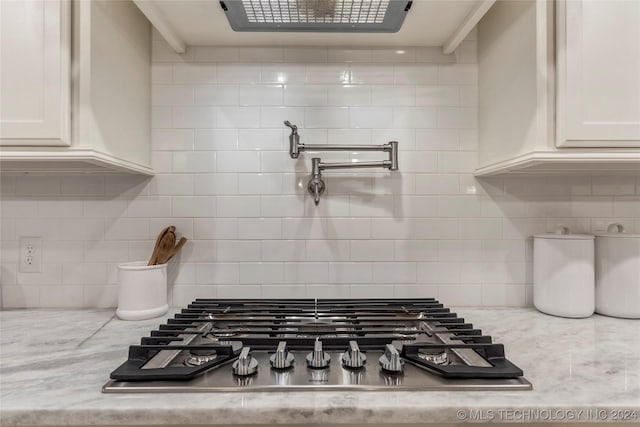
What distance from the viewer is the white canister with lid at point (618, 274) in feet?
3.90

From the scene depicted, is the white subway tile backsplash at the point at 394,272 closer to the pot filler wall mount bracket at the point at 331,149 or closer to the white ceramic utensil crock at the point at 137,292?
the pot filler wall mount bracket at the point at 331,149

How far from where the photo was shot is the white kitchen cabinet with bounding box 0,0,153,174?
97 cm

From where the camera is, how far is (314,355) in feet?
2.59

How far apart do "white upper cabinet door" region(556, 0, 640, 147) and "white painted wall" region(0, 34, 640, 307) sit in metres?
0.38

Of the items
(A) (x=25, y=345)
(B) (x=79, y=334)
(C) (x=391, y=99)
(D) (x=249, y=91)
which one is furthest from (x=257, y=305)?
(C) (x=391, y=99)

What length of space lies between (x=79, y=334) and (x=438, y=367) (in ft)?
3.15

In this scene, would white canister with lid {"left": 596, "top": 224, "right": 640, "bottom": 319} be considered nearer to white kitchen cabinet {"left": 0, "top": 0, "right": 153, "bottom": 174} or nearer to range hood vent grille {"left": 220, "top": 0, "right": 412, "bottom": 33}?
range hood vent grille {"left": 220, "top": 0, "right": 412, "bottom": 33}

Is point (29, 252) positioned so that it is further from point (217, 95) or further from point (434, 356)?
point (434, 356)

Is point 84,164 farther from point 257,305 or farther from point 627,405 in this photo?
point 627,405

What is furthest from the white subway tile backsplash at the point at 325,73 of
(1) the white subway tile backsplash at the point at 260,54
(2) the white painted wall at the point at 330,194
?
(1) the white subway tile backsplash at the point at 260,54

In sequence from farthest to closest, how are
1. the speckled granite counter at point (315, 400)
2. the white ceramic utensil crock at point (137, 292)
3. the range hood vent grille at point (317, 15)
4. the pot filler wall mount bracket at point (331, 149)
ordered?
the pot filler wall mount bracket at point (331, 149), the white ceramic utensil crock at point (137, 292), the range hood vent grille at point (317, 15), the speckled granite counter at point (315, 400)

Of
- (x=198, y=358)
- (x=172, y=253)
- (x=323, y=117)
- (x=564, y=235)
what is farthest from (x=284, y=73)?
(x=564, y=235)

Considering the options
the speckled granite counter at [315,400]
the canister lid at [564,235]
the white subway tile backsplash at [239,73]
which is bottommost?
the speckled granite counter at [315,400]

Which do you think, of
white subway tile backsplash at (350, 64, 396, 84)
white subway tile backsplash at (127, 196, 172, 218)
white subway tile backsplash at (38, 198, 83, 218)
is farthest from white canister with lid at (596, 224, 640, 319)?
white subway tile backsplash at (38, 198, 83, 218)
